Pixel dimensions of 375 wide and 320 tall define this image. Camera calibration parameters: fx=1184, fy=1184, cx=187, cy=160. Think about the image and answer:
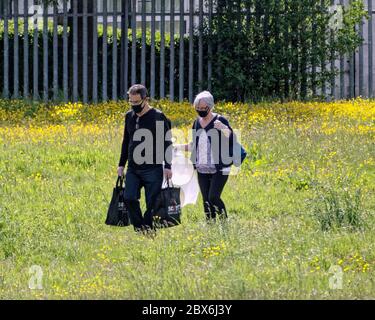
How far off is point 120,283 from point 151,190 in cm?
217

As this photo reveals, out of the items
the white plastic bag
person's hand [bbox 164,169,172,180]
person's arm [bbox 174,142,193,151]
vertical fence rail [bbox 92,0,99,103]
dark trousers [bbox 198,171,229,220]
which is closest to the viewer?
person's hand [bbox 164,169,172,180]

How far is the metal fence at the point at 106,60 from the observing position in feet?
76.7

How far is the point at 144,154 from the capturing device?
39.4 ft

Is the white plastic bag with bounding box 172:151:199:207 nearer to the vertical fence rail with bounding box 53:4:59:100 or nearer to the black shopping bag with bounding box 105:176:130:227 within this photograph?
the black shopping bag with bounding box 105:176:130:227

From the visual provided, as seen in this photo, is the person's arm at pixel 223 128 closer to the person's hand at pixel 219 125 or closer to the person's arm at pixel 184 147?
the person's hand at pixel 219 125

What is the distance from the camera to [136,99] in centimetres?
1188

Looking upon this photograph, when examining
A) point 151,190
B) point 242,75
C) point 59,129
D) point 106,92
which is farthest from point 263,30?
point 151,190

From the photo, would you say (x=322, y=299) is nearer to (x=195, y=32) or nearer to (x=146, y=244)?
(x=146, y=244)

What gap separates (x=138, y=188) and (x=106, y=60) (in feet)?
38.1

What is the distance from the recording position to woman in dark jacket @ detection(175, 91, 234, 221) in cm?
1214

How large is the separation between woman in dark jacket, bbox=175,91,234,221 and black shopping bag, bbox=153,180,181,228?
0.37 m

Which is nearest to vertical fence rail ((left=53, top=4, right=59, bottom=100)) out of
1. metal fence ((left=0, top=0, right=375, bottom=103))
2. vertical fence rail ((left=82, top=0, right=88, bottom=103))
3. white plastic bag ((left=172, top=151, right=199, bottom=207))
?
metal fence ((left=0, top=0, right=375, bottom=103))

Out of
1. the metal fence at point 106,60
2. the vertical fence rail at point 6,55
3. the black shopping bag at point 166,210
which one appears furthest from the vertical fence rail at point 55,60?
the black shopping bag at point 166,210

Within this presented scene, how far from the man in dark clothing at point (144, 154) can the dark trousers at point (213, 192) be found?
0.45 metres
